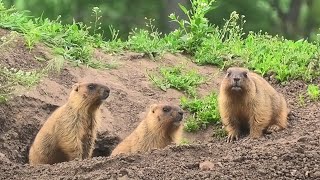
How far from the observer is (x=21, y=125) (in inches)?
425

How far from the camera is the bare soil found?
7203 mm

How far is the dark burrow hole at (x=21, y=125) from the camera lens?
10.6m

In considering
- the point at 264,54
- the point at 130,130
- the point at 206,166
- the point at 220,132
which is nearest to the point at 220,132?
the point at 220,132

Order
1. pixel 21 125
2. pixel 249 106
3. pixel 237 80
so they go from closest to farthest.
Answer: pixel 237 80, pixel 249 106, pixel 21 125

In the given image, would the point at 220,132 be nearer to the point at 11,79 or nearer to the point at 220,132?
the point at 220,132

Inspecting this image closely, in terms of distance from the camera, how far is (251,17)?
2403 centimetres

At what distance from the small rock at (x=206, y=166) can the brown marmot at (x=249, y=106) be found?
270 centimetres

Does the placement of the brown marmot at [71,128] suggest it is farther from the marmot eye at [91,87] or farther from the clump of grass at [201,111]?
the clump of grass at [201,111]

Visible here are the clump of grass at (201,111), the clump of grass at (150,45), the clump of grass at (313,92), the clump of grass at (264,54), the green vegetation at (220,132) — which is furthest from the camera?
the clump of grass at (150,45)

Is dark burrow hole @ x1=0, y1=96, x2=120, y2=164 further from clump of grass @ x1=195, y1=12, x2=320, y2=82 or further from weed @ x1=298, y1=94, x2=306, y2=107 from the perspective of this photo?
clump of grass @ x1=195, y1=12, x2=320, y2=82

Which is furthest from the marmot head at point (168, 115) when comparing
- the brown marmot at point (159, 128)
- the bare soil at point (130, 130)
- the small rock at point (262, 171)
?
the small rock at point (262, 171)

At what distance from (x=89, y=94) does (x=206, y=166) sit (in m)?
3.43

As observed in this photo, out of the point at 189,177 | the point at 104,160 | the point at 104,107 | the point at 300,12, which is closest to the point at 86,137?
the point at 104,107

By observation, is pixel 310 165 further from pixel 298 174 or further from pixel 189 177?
pixel 189 177
